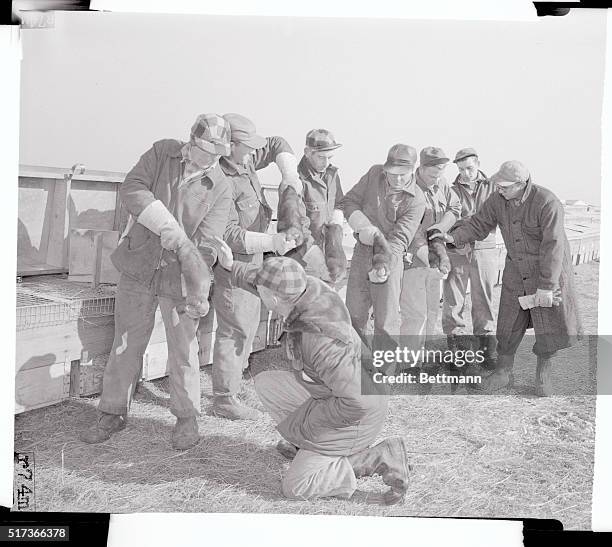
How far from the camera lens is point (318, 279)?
145 inches

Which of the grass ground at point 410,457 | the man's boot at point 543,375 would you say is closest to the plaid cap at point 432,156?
the grass ground at point 410,457

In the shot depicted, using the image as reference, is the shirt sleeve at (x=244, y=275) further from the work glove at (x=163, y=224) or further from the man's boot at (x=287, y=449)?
the man's boot at (x=287, y=449)

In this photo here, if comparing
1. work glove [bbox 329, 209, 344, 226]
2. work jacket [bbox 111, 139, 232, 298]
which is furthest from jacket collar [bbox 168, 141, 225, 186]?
work glove [bbox 329, 209, 344, 226]

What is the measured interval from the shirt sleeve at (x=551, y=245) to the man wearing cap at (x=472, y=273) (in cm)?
26

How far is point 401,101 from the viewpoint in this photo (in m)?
3.77

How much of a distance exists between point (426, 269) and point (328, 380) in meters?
0.85

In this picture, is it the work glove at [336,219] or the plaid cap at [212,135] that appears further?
the work glove at [336,219]

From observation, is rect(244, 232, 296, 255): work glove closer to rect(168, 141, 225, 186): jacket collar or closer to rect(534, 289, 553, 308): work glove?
rect(168, 141, 225, 186): jacket collar

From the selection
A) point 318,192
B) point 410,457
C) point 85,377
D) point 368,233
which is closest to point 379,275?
point 368,233

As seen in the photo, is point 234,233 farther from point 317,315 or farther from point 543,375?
point 543,375

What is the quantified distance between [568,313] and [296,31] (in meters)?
2.17

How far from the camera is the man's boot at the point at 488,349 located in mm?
3826

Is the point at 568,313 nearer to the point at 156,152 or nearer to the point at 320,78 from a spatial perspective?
the point at 320,78

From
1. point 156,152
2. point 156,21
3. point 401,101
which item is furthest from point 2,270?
point 401,101
